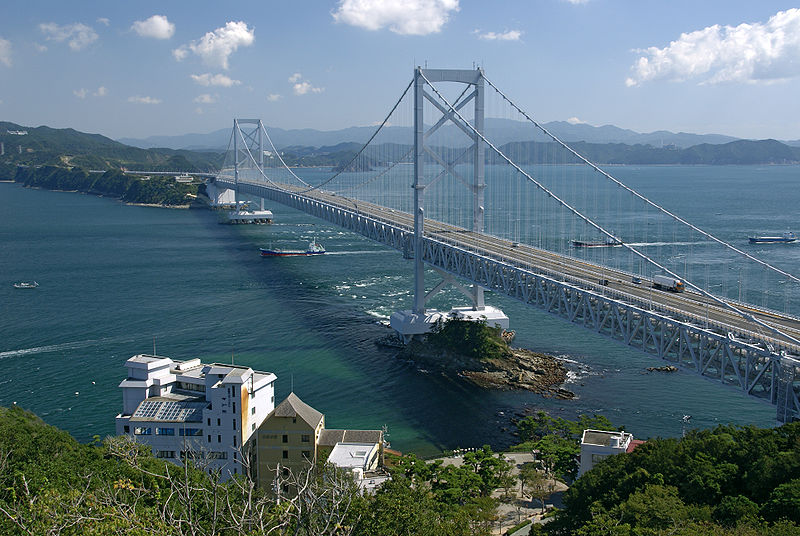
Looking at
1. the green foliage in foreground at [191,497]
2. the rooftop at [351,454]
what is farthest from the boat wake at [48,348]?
the rooftop at [351,454]

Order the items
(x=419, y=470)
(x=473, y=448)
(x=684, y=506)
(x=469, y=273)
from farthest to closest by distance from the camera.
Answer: (x=469, y=273) < (x=473, y=448) < (x=419, y=470) < (x=684, y=506)

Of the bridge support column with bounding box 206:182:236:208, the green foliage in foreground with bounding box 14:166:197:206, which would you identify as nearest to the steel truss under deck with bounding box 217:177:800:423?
the bridge support column with bounding box 206:182:236:208

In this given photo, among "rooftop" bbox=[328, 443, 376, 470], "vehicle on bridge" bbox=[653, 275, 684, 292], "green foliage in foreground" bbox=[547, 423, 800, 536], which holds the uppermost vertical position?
"vehicle on bridge" bbox=[653, 275, 684, 292]

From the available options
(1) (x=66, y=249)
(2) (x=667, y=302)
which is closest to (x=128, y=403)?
(2) (x=667, y=302)

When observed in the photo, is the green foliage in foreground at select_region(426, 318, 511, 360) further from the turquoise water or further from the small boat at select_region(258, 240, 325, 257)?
the small boat at select_region(258, 240, 325, 257)

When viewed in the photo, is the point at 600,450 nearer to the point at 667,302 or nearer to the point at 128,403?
the point at 667,302

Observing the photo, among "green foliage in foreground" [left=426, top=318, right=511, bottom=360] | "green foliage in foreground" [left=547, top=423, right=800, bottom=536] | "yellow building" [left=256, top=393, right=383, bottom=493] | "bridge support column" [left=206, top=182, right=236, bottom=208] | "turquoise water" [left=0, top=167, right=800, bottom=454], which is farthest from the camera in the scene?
"bridge support column" [left=206, top=182, right=236, bottom=208]

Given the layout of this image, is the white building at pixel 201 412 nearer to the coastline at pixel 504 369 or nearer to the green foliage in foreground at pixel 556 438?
the green foliage in foreground at pixel 556 438
